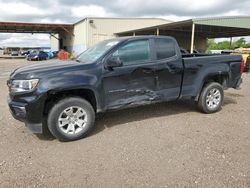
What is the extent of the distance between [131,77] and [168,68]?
946 mm

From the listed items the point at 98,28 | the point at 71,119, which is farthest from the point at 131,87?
the point at 98,28

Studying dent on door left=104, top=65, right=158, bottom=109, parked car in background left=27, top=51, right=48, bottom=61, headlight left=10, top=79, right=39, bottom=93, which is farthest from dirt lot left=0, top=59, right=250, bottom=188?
parked car in background left=27, top=51, right=48, bottom=61

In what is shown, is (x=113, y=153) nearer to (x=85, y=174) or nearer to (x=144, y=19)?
(x=85, y=174)

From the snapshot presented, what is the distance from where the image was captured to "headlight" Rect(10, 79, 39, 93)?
4082 millimetres

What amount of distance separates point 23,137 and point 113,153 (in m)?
1.85

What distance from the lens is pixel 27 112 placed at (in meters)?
4.14

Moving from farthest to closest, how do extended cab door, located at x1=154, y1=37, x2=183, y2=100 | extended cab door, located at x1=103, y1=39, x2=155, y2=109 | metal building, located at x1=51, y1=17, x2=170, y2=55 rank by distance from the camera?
metal building, located at x1=51, y1=17, x2=170, y2=55 < extended cab door, located at x1=154, y1=37, x2=183, y2=100 < extended cab door, located at x1=103, y1=39, x2=155, y2=109

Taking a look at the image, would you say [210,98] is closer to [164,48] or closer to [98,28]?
[164,48]

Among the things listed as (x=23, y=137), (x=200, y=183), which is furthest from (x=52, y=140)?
(x=200, y=183)

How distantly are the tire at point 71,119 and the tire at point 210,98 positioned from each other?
2849 millimetres

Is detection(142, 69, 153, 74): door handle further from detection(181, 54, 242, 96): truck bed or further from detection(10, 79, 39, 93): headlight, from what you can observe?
detection(10, 79, 39, 93): headlight

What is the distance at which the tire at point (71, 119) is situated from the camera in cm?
428

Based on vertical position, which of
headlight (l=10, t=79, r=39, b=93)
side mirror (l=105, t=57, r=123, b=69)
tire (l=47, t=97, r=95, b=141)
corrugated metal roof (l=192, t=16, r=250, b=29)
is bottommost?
tire (l=47, t=97, r=95, b=141)

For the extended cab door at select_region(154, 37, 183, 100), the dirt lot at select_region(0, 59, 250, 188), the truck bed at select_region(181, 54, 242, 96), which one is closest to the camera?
the dirt lot at select_region(0, 59, 250, 188)
